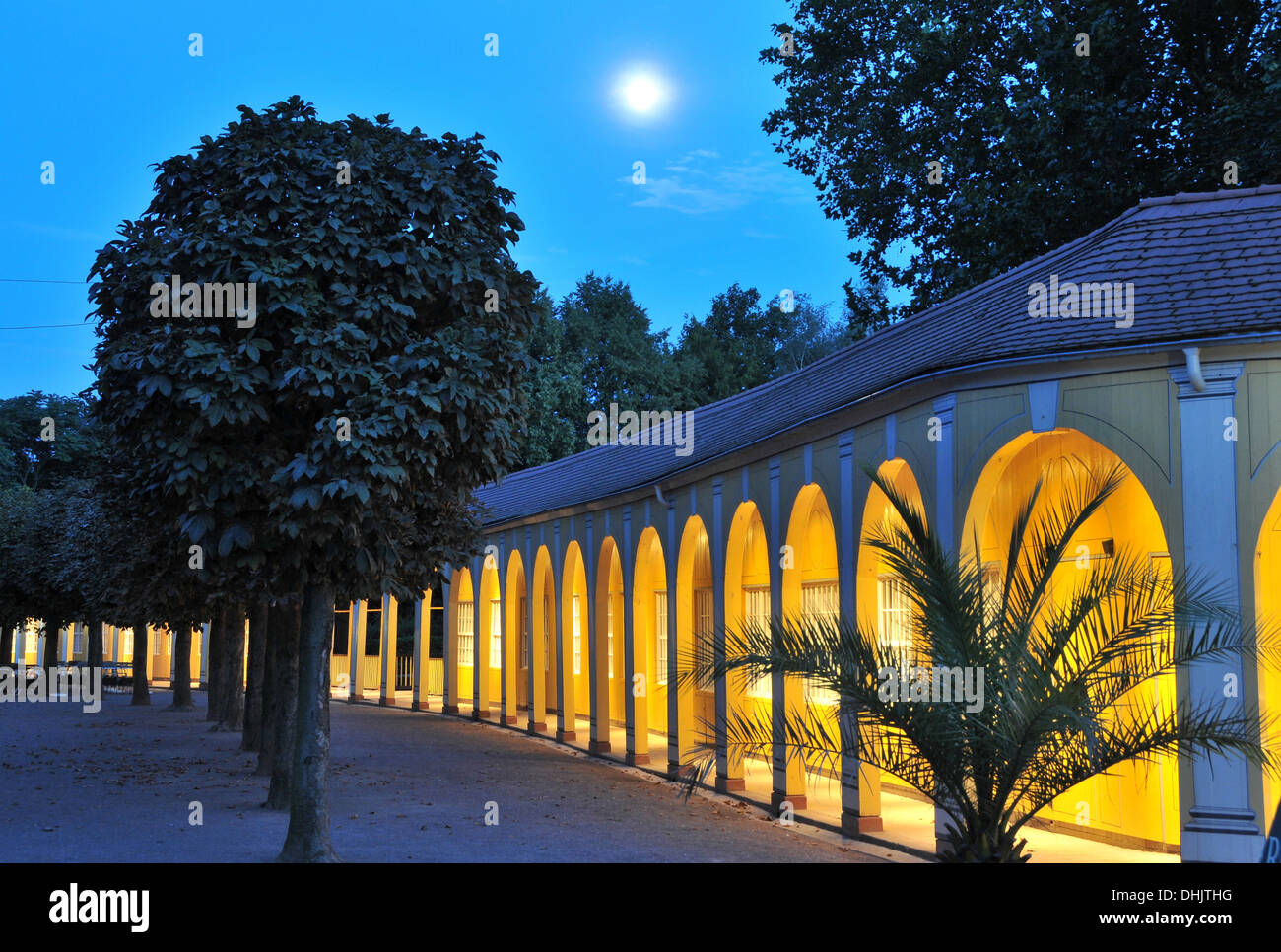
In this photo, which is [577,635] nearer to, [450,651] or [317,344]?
[450,651]

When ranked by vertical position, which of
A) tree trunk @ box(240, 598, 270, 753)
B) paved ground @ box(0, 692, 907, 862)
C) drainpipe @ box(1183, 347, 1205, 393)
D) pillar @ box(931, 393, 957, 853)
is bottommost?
paved ground @ box(0, 692, 907, 862)

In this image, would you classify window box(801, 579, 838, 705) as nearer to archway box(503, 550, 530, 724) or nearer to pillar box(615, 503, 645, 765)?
pillar box(615, 503, 645, 765)

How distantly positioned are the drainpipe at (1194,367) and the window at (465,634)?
27.5m

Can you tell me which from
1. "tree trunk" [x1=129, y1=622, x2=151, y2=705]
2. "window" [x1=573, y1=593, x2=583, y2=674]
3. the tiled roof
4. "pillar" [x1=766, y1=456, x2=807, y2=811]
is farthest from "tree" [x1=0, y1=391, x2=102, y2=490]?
the tiled roof

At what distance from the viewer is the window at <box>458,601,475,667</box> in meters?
37.2

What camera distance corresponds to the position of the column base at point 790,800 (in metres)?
15.9

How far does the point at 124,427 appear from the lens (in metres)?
11.6

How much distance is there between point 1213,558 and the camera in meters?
10.7

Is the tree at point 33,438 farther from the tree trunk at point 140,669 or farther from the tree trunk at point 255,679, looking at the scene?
the tree trunk at point 255,679

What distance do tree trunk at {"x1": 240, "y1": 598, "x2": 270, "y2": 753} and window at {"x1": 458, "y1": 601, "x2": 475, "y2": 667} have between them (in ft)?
46.8

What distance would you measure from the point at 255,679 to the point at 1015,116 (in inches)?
648

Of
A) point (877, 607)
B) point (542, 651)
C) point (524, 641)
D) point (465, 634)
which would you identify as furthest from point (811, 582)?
point (465, 634)

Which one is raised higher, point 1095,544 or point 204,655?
point 1095,544

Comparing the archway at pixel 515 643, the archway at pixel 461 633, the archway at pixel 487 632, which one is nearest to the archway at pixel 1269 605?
the archway at pixel 515 643
